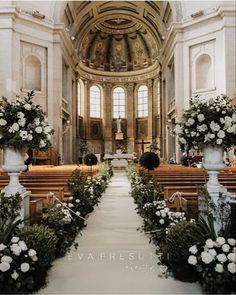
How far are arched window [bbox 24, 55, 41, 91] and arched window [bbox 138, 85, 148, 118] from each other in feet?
45.2

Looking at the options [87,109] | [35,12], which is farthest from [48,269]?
[87,109]

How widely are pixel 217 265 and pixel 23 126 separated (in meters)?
3.53

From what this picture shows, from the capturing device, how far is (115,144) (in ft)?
109

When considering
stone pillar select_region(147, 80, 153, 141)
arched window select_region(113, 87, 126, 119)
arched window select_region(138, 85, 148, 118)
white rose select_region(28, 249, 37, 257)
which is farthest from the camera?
arched window select_region(113, 87, 126, 119)

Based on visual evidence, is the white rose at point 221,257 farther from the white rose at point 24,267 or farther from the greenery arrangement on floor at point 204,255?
the white rose at point 24,267

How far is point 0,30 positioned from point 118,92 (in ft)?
53.5

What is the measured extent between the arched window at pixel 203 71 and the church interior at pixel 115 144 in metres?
0.08

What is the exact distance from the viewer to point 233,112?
18.0ft

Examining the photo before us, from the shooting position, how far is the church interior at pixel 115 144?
13.5ft

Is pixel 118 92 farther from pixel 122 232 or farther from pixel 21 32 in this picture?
pixel 122 232

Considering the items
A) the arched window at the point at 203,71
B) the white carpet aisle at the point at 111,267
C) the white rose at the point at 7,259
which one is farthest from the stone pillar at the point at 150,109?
the white rose at the point at 7,259

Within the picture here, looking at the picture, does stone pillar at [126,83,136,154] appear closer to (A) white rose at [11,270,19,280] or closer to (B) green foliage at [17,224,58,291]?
(B) green foliage at [17,224,58,291]

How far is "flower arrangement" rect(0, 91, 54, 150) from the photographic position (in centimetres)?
541

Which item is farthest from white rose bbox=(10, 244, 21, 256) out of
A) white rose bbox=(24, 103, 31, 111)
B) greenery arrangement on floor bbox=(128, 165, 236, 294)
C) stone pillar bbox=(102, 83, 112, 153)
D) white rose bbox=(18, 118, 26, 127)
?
stone pillar bbox=(102, 83, 112, 153)
